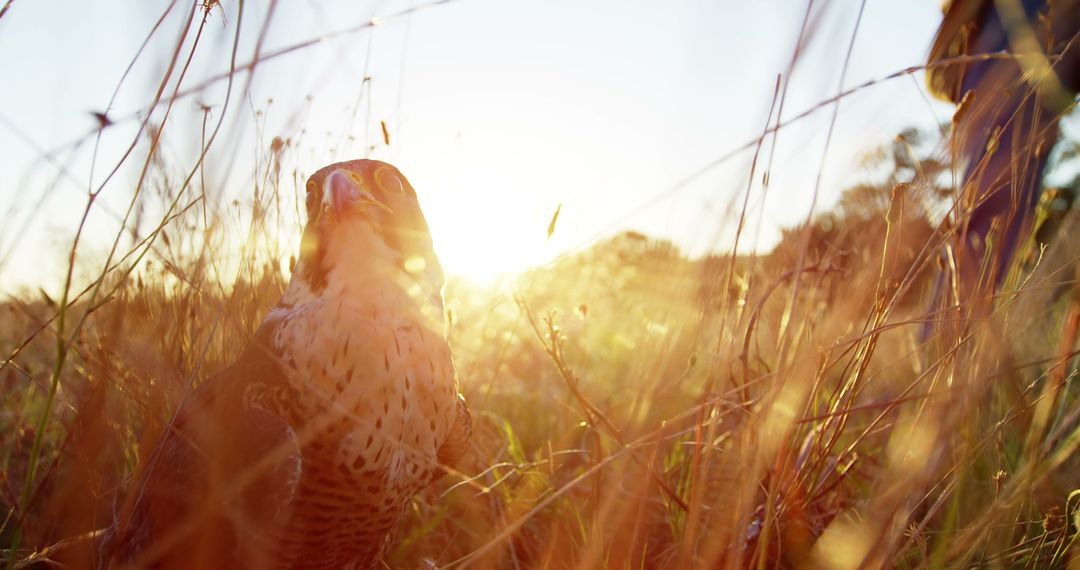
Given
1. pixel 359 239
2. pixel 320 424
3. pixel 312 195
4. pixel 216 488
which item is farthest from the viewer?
pixel 312 195

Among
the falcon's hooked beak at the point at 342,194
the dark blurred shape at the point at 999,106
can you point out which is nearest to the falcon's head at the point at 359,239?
the falcon's hooked beak at the point at 342,194

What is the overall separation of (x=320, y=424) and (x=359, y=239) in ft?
2.22

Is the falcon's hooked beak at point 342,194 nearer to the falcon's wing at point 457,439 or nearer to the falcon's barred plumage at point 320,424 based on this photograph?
the falcon's barred plumage at point 320,424

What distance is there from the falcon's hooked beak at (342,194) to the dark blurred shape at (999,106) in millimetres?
1720

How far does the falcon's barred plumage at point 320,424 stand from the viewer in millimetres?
1907

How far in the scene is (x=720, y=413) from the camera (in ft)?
6.15

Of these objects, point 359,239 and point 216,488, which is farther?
point 359,239

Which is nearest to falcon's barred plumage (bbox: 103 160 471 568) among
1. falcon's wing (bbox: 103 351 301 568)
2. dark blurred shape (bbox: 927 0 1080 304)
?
falcon's wing (bbox: 103 351 301 568)

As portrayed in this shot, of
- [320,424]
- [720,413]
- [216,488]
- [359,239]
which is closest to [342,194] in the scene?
[359,239]

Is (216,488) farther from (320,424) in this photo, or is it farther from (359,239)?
(359,239)

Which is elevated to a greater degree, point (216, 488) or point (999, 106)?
point (999, 106)

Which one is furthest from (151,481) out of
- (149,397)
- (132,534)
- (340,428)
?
(340,428)

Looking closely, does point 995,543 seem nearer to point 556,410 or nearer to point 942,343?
point 942,343

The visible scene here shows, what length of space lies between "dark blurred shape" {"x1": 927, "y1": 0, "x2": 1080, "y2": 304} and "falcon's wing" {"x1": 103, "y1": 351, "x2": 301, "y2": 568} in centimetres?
188
